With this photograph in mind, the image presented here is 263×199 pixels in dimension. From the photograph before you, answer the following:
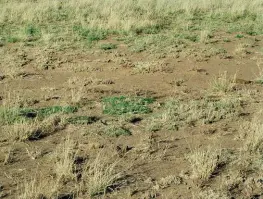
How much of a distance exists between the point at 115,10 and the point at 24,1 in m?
4.30

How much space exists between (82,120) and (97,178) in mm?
2213

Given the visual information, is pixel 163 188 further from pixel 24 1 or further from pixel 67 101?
Answer: pixel 24 1

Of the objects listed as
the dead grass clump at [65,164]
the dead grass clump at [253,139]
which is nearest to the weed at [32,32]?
the dead grass clump at [65,164]

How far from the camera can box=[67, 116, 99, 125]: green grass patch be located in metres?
6.91

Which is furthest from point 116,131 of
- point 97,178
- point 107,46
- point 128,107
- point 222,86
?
point 107,46

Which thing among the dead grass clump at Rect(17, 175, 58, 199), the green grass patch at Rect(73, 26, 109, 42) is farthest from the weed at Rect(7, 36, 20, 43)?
the dead grass clump at Rect(17, 175, 58, 199)

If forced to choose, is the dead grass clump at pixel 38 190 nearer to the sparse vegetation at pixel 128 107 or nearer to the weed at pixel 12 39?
the sparse vegetation at pixel 128 107

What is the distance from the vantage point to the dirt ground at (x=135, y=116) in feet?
17.0

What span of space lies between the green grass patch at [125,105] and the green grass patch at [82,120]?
0.40 metres

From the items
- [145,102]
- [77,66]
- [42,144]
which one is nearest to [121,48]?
[77,66]

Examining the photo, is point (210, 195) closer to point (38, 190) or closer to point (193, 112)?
point (38, 190)

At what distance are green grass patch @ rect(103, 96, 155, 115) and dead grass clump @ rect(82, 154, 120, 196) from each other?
220 centimetres

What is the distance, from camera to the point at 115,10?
634 inches

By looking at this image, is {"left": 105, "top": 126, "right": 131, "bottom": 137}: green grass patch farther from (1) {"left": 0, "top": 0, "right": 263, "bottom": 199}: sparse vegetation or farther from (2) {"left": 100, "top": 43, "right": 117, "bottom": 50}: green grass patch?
(2) {"left": 100, "top": 43, "right": 117, "bottom": 50}: green grass patch
